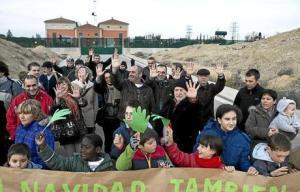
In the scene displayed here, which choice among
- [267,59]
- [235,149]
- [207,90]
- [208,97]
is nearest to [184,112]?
[208,97]

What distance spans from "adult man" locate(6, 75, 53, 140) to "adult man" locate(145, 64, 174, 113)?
1709 millimetres

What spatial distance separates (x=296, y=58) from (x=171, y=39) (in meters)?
51.4

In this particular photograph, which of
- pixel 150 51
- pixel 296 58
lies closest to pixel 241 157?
pixel 296 58

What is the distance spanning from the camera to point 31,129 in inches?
165

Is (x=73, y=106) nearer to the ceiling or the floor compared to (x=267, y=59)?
nearer to the ceiling

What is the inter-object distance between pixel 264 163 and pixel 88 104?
Result: 2.98 meters

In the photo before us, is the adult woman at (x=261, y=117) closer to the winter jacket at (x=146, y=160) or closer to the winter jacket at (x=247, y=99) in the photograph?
the winter jacket at (x=247, y=99)

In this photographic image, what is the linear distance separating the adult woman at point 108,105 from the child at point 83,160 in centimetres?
241

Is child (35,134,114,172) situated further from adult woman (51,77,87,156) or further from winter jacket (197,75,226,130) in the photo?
winter jacket (197,75,226,130)

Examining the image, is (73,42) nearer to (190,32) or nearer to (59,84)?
(190,32)

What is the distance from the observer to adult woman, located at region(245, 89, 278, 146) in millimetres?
4863

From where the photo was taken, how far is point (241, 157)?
13.3ft

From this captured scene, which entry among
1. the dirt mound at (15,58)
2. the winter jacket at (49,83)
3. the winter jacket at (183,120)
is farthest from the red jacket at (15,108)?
the dirt mound at (15,58)

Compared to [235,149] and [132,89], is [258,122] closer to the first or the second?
[235,149]
